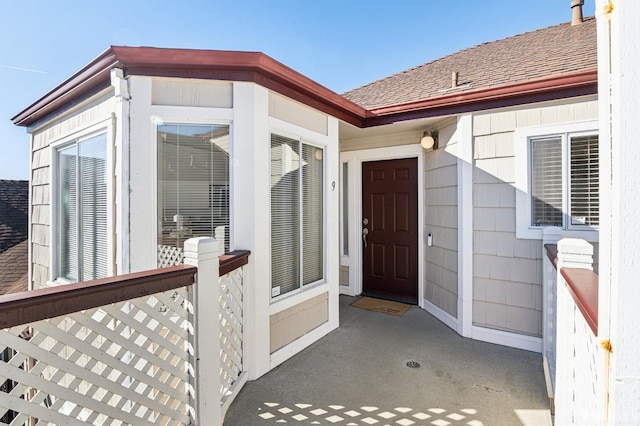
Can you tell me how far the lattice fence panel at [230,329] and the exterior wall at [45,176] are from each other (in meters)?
2.17

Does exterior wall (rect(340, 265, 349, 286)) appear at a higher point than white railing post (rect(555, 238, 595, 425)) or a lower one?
lower

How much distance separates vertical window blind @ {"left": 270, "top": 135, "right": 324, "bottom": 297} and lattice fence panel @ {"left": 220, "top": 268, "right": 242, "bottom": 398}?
50 cm

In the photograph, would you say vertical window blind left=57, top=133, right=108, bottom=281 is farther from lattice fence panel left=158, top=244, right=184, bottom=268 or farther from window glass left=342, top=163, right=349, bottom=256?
window glass left=342, top=163, right=349, bottom=256

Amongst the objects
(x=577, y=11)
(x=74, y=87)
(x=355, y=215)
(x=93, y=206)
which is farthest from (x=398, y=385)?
(x=577, y=11)

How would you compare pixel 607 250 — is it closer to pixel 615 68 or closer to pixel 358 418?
pixel 615 68

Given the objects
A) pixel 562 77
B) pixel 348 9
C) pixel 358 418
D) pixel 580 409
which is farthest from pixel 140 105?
pixel 348 9

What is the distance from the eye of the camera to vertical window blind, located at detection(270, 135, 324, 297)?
3.07 meters

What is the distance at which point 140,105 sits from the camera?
2.69m

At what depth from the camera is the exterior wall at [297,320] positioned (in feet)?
9.95

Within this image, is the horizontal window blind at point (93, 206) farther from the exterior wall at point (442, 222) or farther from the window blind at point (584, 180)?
the window blind at point (584, 180)

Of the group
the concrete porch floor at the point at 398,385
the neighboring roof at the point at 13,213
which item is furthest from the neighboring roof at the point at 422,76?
the neighboring roof at the point at 13,213

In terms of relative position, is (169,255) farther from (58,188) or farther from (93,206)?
(58,188)

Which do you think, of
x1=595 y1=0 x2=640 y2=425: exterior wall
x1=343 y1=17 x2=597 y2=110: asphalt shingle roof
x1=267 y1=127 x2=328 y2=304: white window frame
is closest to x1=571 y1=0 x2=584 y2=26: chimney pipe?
x1=343 y1=17 x2=597 y2=110: asphalt shingle roof

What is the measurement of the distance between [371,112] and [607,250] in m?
3.76
